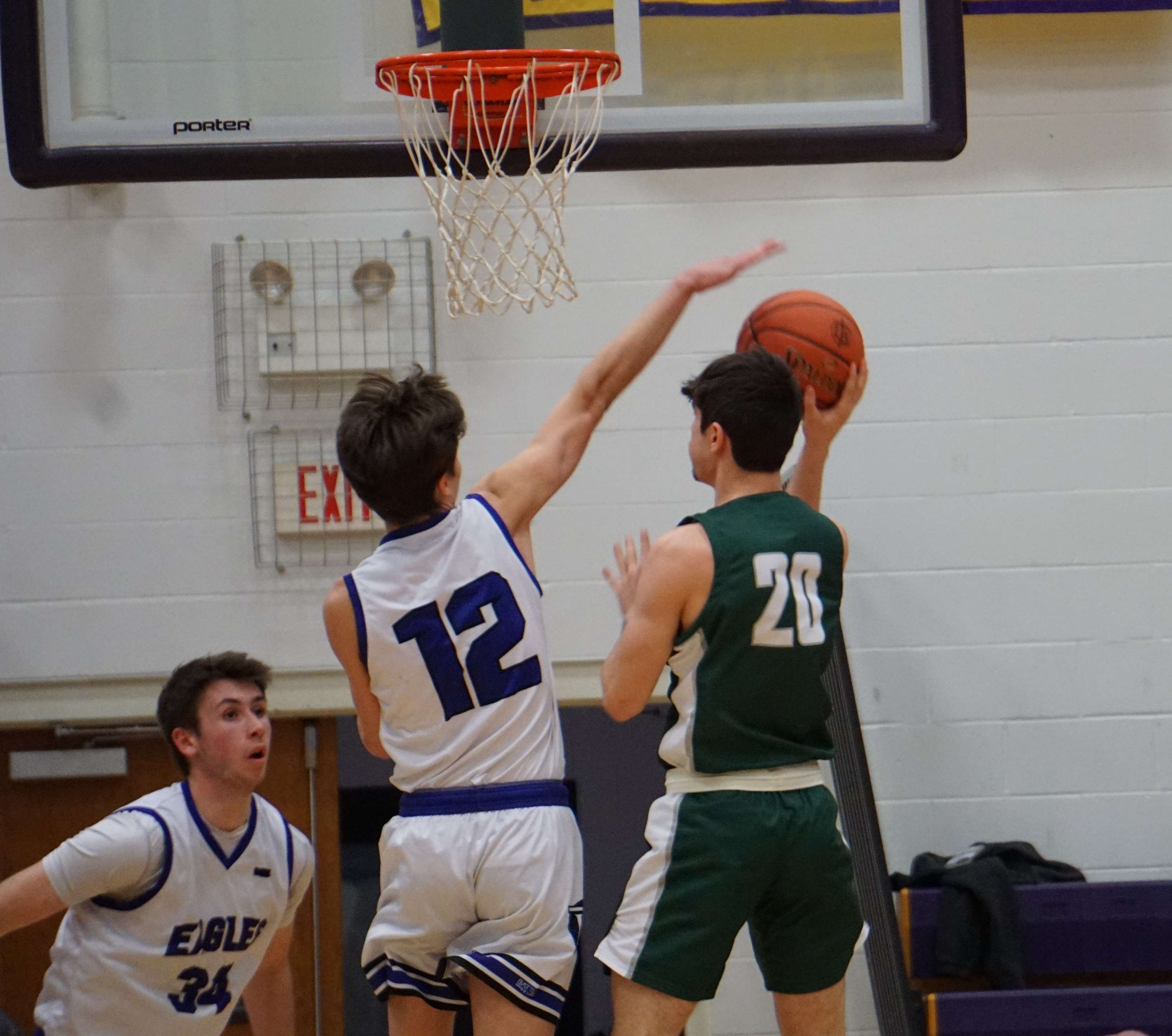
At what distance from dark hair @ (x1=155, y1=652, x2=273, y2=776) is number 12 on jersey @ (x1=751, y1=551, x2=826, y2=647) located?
5.58ft

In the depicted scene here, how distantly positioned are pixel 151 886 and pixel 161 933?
0.12 metres

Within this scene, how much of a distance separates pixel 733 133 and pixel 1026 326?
1.98m

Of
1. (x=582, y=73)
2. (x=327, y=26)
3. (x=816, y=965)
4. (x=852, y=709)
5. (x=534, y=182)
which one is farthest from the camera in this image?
(x=534, y=182)

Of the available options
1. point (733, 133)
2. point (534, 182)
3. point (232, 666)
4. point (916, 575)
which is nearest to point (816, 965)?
point (232, 666)

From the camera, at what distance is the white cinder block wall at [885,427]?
5.50 m

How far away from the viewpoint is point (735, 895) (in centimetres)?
292

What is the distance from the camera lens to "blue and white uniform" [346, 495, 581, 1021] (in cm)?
289

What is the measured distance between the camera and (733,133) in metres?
4.16

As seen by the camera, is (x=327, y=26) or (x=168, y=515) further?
(x=168, y=515)

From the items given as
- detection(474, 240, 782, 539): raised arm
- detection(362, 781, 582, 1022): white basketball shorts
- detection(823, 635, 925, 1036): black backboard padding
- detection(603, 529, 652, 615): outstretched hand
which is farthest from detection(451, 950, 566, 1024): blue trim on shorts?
detection(823, 635, 925, 1036): black backboard padding

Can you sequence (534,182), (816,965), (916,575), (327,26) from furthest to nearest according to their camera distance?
(916,575)
(534,182)
(327,26)
(816,965)

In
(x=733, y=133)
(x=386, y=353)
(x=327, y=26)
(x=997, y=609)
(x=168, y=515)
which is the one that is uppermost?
(x=327, y=26)

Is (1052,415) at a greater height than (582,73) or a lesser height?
lesser

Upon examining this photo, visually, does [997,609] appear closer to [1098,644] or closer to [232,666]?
[1098,644]
